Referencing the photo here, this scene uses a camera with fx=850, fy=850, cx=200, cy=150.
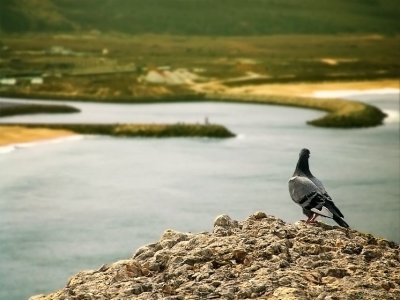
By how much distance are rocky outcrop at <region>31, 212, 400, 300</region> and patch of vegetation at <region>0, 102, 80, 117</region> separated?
1407 inches

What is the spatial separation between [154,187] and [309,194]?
54.8ft

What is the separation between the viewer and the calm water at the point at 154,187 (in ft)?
60.2

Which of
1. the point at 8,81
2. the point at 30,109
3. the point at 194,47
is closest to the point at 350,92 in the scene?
the point at 30,109

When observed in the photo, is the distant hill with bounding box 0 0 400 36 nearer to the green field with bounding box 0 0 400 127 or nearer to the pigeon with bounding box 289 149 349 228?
the green field with bounding box 0 0 400 127

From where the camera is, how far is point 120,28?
123938mm

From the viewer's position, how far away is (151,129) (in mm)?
39938

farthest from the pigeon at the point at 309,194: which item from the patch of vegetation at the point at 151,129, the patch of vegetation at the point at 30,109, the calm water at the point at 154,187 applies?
the patch of vegetation at the point at 30,109

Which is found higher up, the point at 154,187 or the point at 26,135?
the point at 26,135

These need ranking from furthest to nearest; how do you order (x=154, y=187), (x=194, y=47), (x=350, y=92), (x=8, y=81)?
(x=194, y=47)
(x=350, y=92)
(x=8, y=81)
(x=154, y=187)

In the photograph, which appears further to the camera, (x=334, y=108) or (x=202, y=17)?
(x=202, y=17)

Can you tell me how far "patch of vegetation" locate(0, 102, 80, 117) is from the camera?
4538cm

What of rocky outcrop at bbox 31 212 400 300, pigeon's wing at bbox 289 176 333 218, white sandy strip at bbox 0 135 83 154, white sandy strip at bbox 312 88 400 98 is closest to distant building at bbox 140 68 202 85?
white sandy strip at bbox 312 88 400 98

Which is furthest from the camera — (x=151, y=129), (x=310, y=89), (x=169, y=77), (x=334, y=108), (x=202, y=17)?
(x=202, y=17)

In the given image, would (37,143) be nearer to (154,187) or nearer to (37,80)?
(154,187)
